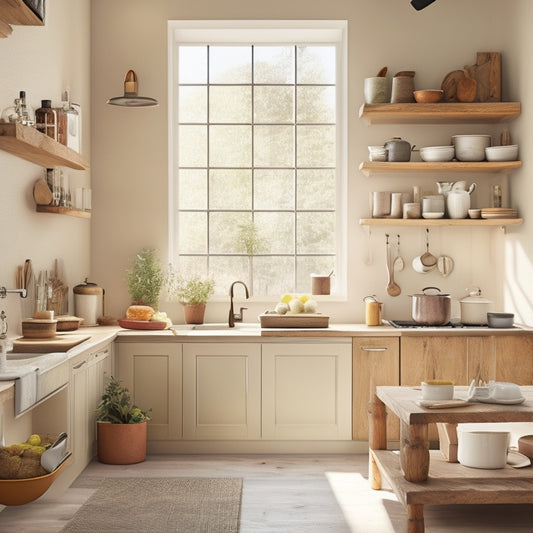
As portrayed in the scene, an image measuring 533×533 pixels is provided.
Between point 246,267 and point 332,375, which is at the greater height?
point 246,267

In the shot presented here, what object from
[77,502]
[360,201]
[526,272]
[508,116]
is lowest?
[77,502]

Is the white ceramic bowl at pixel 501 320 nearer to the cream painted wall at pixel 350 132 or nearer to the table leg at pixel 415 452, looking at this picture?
the cream painted wall at pixel 350 132

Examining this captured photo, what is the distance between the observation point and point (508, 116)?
570 cm

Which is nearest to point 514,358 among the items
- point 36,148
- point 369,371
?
point 369,371

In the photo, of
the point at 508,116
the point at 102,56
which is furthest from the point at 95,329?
the point at 508,116

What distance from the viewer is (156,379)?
5.29 metres

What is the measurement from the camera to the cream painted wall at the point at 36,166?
4.31 meters

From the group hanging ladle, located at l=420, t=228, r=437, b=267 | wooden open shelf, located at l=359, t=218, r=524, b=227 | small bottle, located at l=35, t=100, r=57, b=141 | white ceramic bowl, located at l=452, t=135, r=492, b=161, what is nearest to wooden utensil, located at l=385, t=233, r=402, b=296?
hanging ladle, located at l=420, t=228, r=437, b=267

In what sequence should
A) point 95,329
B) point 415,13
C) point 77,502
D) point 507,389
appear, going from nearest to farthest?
point 507,389 → point 77,502 → point 95,329 → point 415,13

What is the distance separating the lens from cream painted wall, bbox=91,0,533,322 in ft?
19.5

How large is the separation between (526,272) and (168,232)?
2.68 metres

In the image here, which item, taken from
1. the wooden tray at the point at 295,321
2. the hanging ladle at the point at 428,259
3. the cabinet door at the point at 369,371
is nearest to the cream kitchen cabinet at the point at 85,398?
the wooden tray at the point at 295,321

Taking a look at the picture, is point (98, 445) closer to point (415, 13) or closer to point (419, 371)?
point (419, 371)

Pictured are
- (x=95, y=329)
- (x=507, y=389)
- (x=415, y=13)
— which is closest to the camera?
(x=507, y=389)
